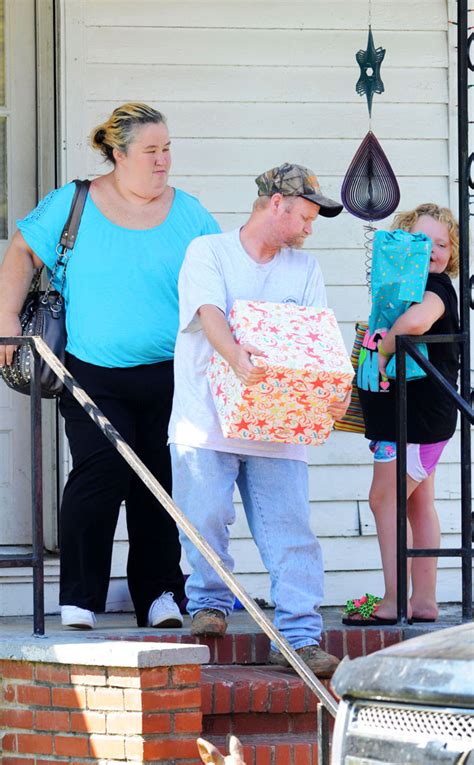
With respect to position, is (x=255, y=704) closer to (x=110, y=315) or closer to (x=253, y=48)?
(x=110, y=315)

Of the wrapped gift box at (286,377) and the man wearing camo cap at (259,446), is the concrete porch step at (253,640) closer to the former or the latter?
the man wearing camo cap at (259,446)

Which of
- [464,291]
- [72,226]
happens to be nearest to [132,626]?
[72,226]

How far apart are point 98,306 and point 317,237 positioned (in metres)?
1.61

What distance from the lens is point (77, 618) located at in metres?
5.41

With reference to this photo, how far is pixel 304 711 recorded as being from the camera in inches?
198

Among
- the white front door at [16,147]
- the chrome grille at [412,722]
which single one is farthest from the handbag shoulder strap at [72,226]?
the chrome grille at [412,722]

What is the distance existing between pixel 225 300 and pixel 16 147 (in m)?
2.00

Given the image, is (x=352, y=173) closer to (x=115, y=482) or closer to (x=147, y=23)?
(x=147, y=23)

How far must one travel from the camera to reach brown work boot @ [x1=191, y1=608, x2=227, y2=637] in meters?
5.22

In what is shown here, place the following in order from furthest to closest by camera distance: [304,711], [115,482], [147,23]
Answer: [147,23] < [115,482] < [304,711]

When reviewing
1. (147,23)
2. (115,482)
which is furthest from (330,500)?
(147,23)

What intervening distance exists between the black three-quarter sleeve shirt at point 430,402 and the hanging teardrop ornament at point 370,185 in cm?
114

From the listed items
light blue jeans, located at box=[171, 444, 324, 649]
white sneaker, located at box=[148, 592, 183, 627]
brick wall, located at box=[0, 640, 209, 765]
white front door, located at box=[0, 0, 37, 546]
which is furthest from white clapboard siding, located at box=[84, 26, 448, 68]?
brick wall, located at box=[0, 640, 209, 765]

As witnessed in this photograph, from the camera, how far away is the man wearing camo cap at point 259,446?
5121 millimetres
